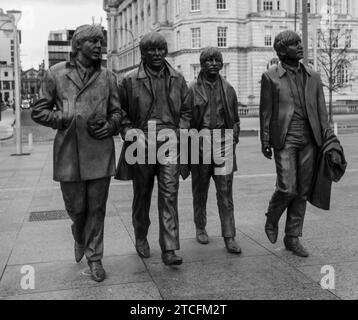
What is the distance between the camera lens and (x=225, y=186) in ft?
18.4

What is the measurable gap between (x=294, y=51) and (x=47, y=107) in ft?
7.81

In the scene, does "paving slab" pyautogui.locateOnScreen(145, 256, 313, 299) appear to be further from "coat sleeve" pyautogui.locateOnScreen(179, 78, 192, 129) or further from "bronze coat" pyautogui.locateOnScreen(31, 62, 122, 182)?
"coat sleeve" pyautogui.locateOnScreen(179, 78, 192, 129)

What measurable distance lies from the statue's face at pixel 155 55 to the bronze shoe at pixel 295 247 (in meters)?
2.10

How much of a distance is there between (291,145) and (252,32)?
61485 millimetres

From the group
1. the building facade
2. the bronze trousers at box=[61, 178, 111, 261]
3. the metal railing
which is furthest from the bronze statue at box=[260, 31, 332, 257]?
the building facade

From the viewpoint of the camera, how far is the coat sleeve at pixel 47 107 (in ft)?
14.8

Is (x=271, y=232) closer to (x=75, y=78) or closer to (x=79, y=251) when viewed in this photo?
(x=79, y=251)

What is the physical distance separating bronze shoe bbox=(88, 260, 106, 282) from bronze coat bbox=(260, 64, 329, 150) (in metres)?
1.97

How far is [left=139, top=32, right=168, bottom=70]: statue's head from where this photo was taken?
5.00 metres

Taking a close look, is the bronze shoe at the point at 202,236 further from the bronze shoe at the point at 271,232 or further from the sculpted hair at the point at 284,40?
the sculpted hair at the point at 284,40

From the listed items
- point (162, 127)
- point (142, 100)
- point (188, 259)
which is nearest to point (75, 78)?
point (142, 100)

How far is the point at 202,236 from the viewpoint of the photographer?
5965 mm

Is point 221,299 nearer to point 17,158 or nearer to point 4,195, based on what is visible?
point 4,195

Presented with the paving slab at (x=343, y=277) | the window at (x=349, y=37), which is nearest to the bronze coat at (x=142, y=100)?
the paving slab at (x=343, y=277)
